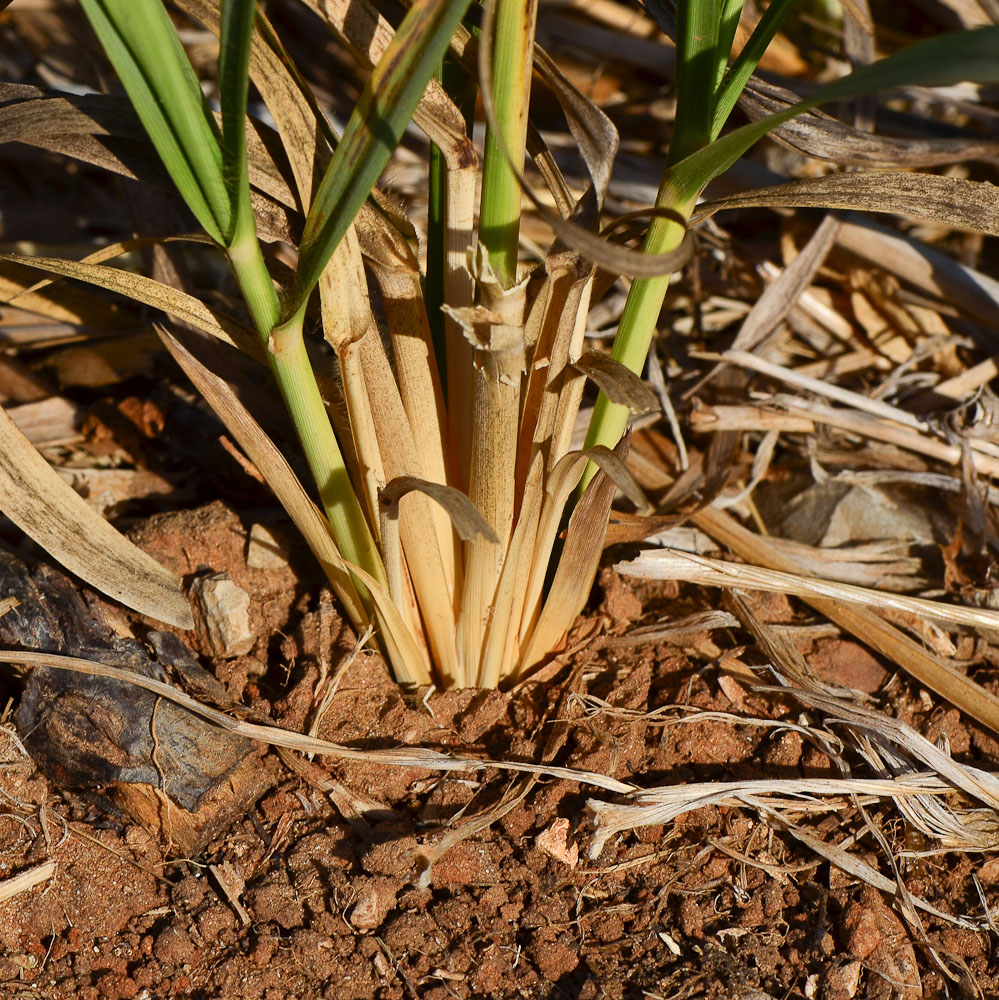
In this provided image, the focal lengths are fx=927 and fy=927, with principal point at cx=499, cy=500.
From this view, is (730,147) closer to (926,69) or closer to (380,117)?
(926,69)

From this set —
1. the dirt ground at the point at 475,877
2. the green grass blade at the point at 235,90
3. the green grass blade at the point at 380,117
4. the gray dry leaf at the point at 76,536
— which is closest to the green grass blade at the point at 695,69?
the green grass blade at the point at 380,117

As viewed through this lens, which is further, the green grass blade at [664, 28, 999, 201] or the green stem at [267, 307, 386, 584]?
the green stem at [267, 307, 386, 584]

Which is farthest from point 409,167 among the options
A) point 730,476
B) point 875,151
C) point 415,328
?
point 875,151

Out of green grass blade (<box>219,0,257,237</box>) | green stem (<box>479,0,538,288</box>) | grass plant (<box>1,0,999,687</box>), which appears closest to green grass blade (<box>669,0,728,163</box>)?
grass plant (<box>1,0,999,687</box>)

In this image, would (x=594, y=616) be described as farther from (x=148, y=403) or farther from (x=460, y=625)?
(x=148, y=403)

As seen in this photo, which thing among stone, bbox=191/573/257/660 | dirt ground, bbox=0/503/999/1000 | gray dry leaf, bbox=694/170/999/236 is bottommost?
dirt ground, bbox=0/503/999/1000

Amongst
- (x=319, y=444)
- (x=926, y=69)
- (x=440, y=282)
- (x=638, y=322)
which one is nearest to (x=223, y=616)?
(x=319, y=444)

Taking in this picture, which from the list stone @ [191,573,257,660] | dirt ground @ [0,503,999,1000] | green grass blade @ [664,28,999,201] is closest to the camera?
green grass blade @ [664,28,999,201]

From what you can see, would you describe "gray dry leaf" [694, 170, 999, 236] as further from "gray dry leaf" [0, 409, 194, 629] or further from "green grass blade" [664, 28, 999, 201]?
"gray dry leaf" [0, 409, 194, 629]
